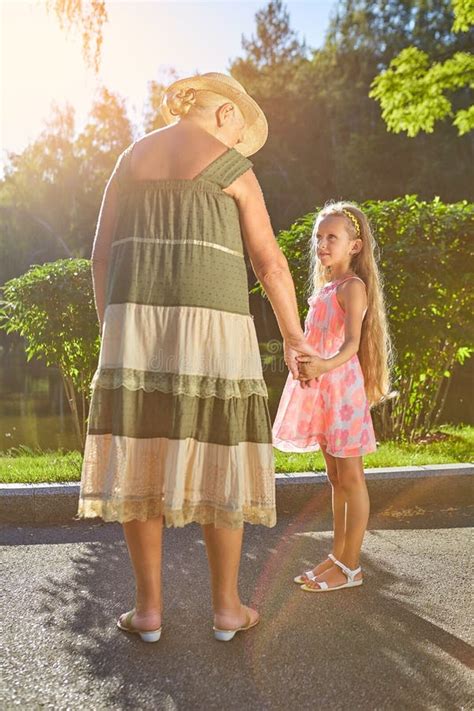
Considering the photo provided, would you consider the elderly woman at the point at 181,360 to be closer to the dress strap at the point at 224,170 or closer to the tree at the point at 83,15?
the dress strap at the point at 224,170

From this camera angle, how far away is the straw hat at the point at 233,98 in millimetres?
3191

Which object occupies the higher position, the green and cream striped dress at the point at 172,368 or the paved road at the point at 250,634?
the green and cream striped dress at the point at 172,368

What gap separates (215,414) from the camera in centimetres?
308

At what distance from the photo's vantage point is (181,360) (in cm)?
302

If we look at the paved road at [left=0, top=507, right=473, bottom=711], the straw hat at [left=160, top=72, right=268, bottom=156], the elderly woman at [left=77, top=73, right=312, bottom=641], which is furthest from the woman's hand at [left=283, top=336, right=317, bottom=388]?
→ the paved road at [left=0, top=507, right=473, bottom=711]

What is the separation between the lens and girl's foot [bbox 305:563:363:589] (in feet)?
12.6

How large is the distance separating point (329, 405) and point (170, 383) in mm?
1125

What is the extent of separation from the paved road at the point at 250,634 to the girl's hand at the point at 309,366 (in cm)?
99

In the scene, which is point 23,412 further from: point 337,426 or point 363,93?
point 363,93

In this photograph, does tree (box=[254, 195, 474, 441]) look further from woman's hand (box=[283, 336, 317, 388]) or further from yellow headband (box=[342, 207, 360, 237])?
woman's hand (box=[283, 336, 317, 388])

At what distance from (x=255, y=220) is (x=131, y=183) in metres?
0.48

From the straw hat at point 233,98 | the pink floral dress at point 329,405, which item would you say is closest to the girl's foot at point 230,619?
the pink floral dress at point 329,405

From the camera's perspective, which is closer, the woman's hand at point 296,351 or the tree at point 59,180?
the woman's hand at point 296,351

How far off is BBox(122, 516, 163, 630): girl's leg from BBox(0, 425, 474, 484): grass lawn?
98.2 inches
